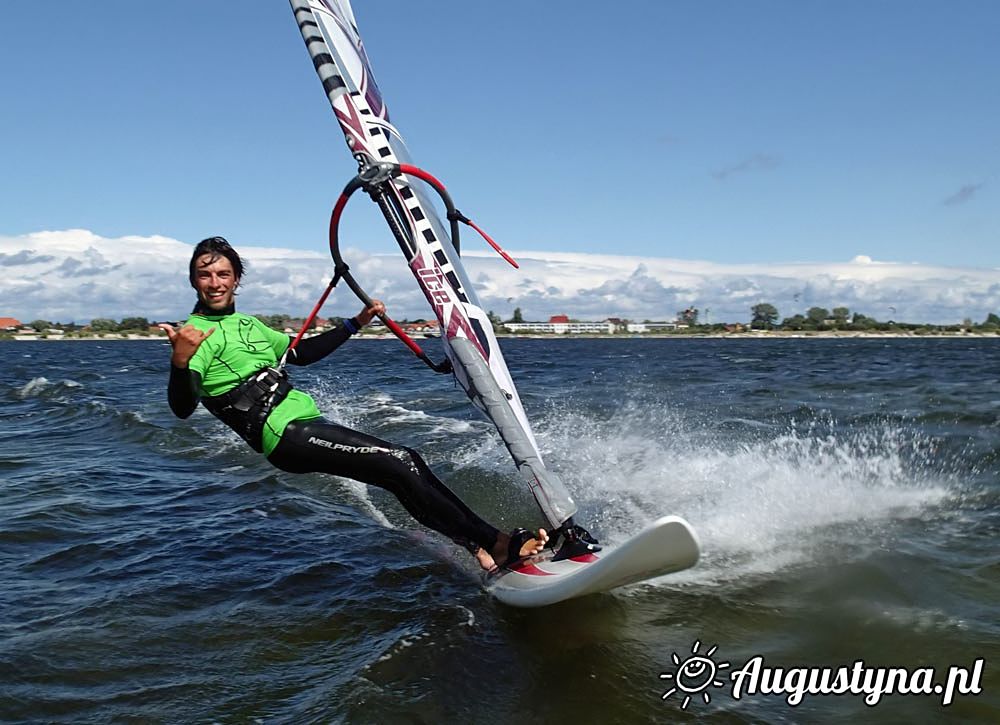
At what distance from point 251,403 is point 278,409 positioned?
0.57ft

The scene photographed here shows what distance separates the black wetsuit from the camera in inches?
182

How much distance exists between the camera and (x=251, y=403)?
4.75 meters

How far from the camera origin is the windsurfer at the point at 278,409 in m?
4.63

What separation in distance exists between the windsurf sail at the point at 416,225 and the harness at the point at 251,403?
3.21ft

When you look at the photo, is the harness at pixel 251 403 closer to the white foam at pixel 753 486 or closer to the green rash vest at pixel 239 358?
the green rash vest at pixel 239 358

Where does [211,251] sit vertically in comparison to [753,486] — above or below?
above

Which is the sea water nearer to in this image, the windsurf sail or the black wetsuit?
the black wetsuit

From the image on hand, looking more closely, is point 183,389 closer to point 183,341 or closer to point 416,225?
point 183,341

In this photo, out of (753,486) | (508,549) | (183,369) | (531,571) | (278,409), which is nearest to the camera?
(183,369)

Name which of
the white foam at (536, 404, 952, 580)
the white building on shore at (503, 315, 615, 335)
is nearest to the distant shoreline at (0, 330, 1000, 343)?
the white building on shore at (503, 315, 615, 335)

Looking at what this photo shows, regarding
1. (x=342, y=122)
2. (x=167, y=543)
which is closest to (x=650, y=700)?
(x=342, y=122)

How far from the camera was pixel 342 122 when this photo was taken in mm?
5402

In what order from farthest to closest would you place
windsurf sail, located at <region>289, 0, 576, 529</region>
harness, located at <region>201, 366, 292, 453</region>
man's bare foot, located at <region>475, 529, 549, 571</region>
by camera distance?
1. windsurf sail, located at <region>289, 0, 576, 529</region>
2. man's bare foot, located at <region>475, 529, 549, 571</region>
3. harness, located at <region>201, 366, 292, 453</region>

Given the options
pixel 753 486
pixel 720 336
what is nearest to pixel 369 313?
pixel 753 486
